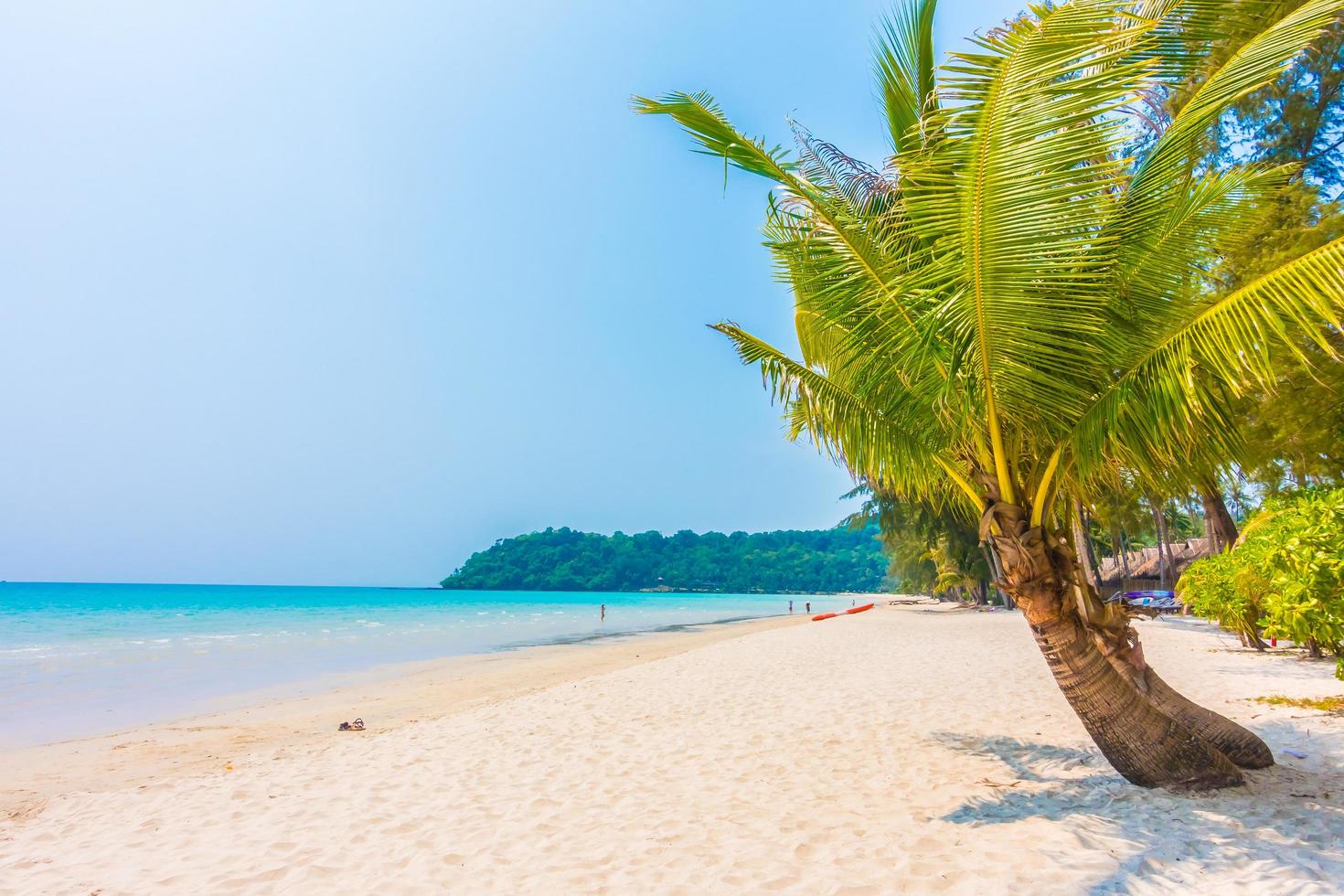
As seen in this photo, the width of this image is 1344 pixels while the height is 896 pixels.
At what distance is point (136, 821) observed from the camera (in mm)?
4824

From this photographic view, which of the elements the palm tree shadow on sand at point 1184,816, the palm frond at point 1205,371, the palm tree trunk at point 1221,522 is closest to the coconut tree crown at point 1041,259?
the palm frond at point 1205,371

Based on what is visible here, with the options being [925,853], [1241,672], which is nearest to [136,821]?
[925,853]

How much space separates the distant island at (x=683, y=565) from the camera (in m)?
127

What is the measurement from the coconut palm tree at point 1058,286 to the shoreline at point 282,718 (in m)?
7.56

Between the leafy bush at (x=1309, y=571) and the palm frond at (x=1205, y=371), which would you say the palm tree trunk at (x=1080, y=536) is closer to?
the palm frond at (x=1205, y=371)

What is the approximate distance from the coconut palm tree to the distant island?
4896 inches

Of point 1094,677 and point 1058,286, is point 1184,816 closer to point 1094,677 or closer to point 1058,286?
point 1094,677

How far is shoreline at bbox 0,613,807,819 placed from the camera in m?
6.96

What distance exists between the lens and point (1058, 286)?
148 inches

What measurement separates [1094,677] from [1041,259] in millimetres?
2621

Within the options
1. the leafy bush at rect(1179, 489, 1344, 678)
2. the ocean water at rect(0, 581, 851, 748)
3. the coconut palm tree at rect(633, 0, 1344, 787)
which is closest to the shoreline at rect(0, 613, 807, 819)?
the ocean water at rect(0, 581, 851, 748)

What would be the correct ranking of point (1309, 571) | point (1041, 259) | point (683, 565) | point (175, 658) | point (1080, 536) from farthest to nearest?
point (683, 565) < point (175, 658) < point (1080, 536) < point (1309, 571) < point (1041, 259)

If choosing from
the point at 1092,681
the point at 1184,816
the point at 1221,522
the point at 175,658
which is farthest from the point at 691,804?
the point at 175,658

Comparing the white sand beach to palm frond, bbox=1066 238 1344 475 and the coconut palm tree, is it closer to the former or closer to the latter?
the coconut palm tree
